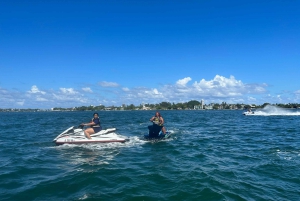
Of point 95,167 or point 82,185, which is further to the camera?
point 95,167

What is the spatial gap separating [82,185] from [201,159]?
711cm

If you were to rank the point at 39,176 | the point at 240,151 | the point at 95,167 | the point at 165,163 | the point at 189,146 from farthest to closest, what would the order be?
the point at 189,146
the point at 240,151
the point at 165,163
the point at 95,167
the point at 39,176

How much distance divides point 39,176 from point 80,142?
8754 millimetres

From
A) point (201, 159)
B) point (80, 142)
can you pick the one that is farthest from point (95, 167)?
point (80, 142)

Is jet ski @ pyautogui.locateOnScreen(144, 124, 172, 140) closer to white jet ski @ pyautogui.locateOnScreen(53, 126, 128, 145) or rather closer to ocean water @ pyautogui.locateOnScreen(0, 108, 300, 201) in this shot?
white jet ski @ pyautogui.locateOnScreen(53, 126, 128, 145)

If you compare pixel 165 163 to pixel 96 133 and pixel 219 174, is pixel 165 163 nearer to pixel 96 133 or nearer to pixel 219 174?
pixel 219 174

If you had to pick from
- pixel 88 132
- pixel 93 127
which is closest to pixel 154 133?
pixel 93 127

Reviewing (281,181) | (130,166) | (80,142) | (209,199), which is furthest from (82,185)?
(80,142)

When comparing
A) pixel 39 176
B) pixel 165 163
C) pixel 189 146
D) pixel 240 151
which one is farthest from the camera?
pixel 189 146

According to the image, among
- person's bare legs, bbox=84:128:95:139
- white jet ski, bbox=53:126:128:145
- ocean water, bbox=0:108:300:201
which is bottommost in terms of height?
ocean water, bbox=0:108:300:201

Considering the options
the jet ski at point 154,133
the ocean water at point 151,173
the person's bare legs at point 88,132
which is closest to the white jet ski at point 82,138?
the person's bare legs at point 88,132

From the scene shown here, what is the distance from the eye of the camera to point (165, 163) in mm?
13086

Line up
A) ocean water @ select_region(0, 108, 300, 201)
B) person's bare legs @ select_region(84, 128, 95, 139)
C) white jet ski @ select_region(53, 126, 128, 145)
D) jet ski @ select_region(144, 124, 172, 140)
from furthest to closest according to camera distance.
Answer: jet ski @ select_region(144, 124, 172, 140)
person's bare legs @ select_region(84, 128, 95, 139)
white jet ski @ select_region(53, 126, 128, 145)
ocean water @ select_region(0, 108, 300, 201)

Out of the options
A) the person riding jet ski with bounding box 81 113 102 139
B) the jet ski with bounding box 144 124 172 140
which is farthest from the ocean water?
the jet ski with bounding box 144 124 172 140
